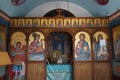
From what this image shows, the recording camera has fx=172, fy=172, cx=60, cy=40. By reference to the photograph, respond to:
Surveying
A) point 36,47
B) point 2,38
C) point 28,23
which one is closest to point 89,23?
point 36,47

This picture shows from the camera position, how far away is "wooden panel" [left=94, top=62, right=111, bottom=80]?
6594mm

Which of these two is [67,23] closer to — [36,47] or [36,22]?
[36,22]

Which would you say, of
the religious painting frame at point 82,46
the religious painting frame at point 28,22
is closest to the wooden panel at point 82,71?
the religious painting frame at point 82,46

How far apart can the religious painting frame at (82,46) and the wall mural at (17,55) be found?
6.73ft

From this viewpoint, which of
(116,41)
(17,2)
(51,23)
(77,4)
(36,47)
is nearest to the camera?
(116,41)

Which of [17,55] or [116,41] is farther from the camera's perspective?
[17,55]

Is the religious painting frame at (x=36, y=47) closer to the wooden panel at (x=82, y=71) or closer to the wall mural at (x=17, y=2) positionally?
the wall mural at (x=17, y=2)

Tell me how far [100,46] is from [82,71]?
3.96ft

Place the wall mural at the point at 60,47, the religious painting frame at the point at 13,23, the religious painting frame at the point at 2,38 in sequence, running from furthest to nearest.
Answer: the wall mural at the point at 60,47 < the religious painting frame at the point at 13,23 < the religious painting frame at the point at 2,38

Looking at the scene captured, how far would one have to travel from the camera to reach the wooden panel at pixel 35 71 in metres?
6.56

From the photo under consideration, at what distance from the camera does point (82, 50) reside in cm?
668

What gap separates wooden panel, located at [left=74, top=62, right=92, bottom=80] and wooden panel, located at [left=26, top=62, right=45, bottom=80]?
1265 millimetres

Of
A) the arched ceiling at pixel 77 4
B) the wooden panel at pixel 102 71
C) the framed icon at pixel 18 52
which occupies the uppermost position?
the arched ceiling at pixel 77 4

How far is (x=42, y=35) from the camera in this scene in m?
6.78
